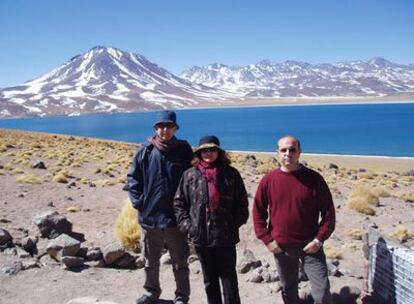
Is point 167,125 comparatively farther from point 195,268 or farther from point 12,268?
point 12,268

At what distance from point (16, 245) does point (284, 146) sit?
5077 millimetres

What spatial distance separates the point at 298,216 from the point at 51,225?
17.8 feet

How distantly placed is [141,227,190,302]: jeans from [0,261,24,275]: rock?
82.9 inches

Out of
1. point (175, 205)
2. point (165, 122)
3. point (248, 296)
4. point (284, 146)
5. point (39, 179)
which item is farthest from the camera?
point (39, 179)

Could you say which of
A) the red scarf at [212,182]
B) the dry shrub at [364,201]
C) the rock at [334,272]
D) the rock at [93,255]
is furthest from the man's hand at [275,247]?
the dry shrub at [364,201]

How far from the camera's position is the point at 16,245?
24.8 ft

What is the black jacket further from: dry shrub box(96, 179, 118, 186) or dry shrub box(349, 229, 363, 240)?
dry shrub box(96, 179, 118, 186)

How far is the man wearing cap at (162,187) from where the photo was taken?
15.9 ft

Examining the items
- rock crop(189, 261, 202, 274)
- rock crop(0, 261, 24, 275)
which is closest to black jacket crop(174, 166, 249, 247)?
rock crop(189, 261, 202, 274)

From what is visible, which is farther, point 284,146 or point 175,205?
point 175,205

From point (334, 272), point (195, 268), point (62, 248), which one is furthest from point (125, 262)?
point (334, 272)

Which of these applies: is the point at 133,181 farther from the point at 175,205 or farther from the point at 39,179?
the point at 39,179

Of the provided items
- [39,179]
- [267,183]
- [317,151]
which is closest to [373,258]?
[267,183]

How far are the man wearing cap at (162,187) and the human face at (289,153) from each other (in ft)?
3.47
